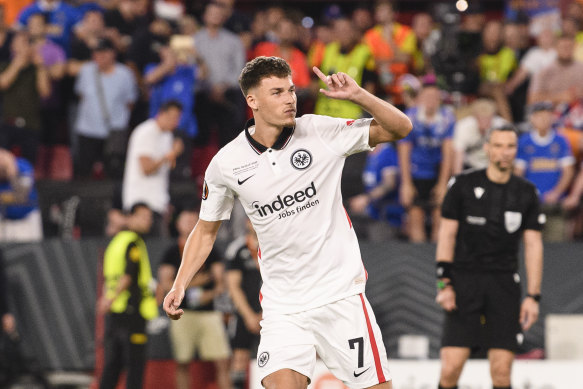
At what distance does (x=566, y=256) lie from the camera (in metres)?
11.7

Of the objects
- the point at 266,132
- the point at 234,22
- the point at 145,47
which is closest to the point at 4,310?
the point at 145,47

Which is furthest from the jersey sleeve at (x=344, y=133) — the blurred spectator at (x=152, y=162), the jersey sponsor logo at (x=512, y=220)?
the blurred spectator at (x=152, y=162)

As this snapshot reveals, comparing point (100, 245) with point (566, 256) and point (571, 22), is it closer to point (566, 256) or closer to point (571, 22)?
point (566, 256)

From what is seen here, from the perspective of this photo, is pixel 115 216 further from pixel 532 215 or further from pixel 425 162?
pixel 532 215

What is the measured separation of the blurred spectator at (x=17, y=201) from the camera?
1241 centimetres

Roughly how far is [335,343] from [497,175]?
118 inches

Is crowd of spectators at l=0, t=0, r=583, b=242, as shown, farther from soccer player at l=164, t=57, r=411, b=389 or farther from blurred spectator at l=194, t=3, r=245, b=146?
soccer player at l=164, t=57, r=411, b=389

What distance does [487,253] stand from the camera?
8320 mm

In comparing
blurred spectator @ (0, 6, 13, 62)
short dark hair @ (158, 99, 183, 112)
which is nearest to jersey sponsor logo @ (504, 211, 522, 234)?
short dark hair @ (158, 99, 183, 112)

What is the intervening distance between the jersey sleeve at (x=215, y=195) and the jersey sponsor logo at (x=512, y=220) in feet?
9.71

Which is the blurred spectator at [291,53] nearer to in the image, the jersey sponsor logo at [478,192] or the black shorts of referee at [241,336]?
the black shorts of referee at [241,336]

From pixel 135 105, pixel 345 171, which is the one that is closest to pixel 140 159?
pixel 135 105

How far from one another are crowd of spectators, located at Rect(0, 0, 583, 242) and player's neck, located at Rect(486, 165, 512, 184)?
373cm

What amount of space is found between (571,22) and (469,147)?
2950 mm
